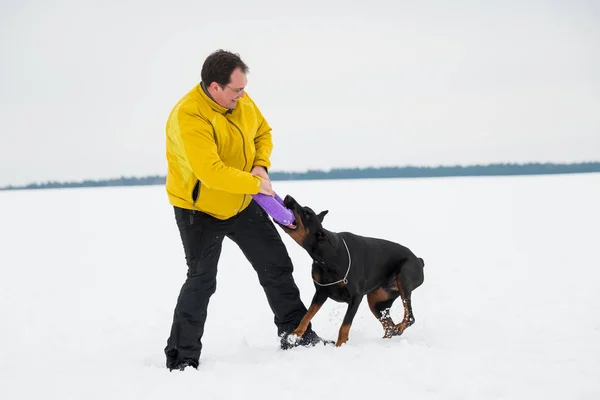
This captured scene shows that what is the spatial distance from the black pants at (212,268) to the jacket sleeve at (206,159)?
16.5 inches

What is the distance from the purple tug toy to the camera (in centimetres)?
400

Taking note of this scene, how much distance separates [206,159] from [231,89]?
0.50 meters

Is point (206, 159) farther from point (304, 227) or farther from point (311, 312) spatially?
point (311, 312)

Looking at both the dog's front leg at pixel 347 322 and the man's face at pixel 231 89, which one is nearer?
the man's face at pixel 231 89

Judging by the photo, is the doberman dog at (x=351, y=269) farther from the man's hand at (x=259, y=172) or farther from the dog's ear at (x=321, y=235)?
the man's hand at (x=259, y=172)

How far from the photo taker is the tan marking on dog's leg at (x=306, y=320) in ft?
14.2

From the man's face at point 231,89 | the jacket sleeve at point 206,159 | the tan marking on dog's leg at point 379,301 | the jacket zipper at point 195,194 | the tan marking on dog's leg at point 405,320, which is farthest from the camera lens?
the tan marking on dog's leg at point 379,301

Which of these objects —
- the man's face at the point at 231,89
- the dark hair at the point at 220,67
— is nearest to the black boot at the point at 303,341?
the man's face at the point at 231,89

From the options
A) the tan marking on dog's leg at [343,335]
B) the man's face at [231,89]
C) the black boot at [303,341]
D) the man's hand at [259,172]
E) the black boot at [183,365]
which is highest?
the man's face at [231,89]

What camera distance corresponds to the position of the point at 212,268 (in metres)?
4.20

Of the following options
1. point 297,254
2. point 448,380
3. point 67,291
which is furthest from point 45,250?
point 448,380

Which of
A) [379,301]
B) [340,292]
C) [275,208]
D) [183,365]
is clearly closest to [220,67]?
[275,208]

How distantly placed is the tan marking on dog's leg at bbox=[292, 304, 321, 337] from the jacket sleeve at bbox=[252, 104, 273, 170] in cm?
108

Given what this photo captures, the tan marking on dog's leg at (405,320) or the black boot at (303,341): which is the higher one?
the tan marking on dog's leg at (405,320)
